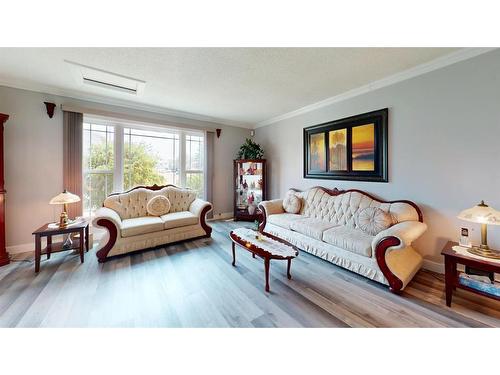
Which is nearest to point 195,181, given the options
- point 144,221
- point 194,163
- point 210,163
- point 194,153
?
point 194,163

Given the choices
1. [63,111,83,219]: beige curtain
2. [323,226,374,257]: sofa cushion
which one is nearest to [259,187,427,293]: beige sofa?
[323,226,374,257]: sofa cushion

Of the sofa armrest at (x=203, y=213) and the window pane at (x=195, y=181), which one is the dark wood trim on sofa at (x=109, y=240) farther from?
the window pane at (x=195, y=181)

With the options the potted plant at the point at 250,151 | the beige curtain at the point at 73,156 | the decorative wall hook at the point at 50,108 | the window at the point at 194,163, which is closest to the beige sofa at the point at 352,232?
the potted plant at the point at 250,151

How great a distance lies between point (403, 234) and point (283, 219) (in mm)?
1674

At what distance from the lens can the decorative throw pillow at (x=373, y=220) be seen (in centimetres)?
235

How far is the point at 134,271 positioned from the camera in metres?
2.35

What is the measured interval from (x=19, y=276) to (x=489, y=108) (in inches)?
217

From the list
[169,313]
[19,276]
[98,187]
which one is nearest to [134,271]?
[169,313]

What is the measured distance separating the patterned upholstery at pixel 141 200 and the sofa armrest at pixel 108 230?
1.53ft

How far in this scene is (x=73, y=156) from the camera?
10.1 ft

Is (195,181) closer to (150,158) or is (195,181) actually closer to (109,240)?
(150,158)

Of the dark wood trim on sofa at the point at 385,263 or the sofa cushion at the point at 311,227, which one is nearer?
the dark wood trim on sofa at the point at 385,263

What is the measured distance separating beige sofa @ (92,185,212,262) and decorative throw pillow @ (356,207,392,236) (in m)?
2.56
